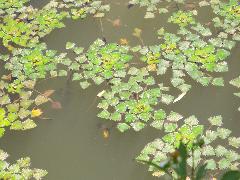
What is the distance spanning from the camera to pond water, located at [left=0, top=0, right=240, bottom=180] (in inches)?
119

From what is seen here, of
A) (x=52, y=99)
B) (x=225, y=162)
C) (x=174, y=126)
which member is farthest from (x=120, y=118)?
(x=225, y=162)

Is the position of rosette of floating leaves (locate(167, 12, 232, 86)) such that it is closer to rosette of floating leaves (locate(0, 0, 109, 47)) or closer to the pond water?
the pond water

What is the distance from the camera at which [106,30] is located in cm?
434

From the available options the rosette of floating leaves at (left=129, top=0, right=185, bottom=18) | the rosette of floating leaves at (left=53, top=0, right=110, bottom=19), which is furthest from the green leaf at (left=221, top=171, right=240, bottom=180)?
the rosette of floating leaves at (left=53, top=0, right=110, bottom=19)

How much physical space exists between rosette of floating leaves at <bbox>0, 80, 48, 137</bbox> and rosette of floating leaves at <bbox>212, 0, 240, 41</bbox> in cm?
198

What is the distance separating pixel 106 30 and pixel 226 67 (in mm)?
1392

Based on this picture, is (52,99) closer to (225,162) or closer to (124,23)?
(124,23)

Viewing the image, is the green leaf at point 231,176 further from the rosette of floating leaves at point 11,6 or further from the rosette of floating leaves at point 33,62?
the rosette of floating leaves at point 11,6

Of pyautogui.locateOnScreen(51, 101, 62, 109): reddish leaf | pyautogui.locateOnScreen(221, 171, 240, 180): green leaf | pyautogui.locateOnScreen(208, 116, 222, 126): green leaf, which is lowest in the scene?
pyautogui.locateOnScreen(51, 101, 62, 109): reddish leaf

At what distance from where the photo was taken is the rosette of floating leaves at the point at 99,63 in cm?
375

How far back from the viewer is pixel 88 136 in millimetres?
3275

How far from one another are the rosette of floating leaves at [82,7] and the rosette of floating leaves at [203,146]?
1.97 meters

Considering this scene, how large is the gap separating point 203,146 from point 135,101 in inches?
29.3

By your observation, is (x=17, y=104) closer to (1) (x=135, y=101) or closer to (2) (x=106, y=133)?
(2) (x=106, y=133)
